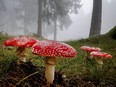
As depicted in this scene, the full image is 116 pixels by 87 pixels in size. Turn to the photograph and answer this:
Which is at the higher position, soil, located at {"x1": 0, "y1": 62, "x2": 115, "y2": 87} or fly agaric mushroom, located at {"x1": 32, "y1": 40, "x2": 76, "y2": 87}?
fly agaric mushroom, located at {"x1": 32, "y1": 40, "x2": 76, "y2": 87}

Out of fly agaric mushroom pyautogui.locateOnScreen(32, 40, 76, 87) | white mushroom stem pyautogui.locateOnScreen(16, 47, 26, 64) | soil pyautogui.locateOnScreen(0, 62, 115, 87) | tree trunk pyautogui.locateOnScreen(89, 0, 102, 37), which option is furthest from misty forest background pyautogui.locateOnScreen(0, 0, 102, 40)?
fly agaric mushroom pyautogui.locateOnScreen(32, 40, 76, 87)

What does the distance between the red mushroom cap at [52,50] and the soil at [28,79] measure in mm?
377

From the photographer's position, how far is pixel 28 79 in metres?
2.57

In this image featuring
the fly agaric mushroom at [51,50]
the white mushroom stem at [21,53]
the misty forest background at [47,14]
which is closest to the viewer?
the fly agaric mushroom at [51,50]

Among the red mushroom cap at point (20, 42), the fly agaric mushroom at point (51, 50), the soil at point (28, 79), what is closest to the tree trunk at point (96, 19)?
the soil at point (28, 79)

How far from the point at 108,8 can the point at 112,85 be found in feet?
256

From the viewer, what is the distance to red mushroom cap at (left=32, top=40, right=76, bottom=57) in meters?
2.09

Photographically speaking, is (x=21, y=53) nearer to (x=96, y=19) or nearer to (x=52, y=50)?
(x=52, y=50)

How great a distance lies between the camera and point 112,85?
3.15 meters

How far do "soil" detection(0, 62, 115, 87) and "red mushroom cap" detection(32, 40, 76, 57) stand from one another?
0.38 meters

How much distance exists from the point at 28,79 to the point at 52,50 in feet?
2.06

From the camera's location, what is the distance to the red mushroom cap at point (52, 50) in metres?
2.09

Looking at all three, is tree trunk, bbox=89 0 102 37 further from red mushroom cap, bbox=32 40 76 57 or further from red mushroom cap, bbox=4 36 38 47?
red mushroom cap, bbox=32 40 76 57

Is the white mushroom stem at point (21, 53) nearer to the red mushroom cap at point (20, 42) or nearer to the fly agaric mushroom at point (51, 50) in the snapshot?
the red mushroom cap at point (20, 42)
